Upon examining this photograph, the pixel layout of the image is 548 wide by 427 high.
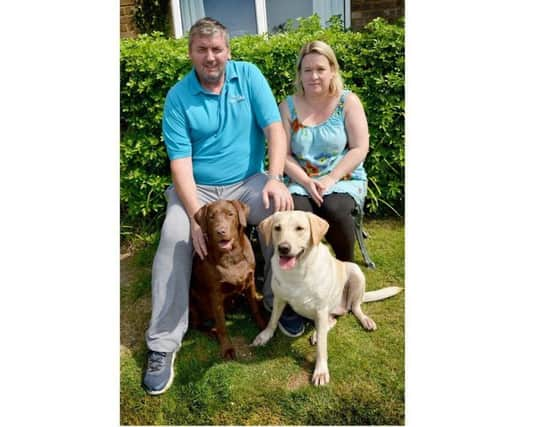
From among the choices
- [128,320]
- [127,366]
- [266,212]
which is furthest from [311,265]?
[128,320]

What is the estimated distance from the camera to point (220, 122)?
3283 mm

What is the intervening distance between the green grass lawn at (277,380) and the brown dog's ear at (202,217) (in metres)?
0.88

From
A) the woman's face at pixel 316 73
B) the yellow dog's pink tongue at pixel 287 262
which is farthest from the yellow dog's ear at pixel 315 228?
the woman's face at pixel 316 73

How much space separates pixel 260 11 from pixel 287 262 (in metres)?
3.67

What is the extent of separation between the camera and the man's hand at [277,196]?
10.6 feet

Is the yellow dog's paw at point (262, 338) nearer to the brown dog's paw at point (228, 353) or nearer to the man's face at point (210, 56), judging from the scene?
the brown dog's paw at point (228, 353)

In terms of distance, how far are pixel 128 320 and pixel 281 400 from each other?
1565 millimetres

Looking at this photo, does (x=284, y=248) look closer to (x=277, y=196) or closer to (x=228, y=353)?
(x=277, y=196)

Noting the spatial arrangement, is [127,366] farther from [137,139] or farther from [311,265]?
[137,139]

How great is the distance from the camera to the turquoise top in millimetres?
3541

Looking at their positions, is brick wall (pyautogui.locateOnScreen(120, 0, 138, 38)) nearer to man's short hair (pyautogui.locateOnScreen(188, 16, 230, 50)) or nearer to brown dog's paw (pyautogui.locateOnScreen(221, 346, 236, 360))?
man's short hair (pyautogui.locateOnScreen(188, 16, 230, 50))

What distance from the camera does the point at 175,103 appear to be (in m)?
3.25

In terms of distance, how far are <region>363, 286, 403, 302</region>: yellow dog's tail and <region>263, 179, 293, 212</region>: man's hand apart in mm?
975

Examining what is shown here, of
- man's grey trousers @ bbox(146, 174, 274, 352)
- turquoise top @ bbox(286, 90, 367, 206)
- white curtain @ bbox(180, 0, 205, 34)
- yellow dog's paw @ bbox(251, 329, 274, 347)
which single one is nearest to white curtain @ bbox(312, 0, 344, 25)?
white curtain @ bbox(180, 0, 205, 34)
